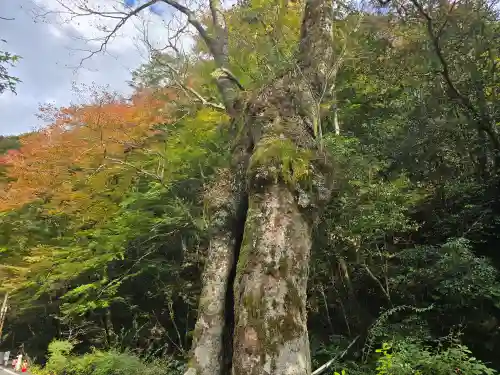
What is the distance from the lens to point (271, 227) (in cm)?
418

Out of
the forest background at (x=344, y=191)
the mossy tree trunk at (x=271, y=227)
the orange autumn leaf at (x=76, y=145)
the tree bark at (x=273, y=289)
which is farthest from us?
the orange autumn leaf at (x=76, y=145)

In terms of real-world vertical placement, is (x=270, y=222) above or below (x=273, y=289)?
above

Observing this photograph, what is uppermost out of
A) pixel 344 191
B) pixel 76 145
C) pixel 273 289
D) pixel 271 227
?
pixel 76 145

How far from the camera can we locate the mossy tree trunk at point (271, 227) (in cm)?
364

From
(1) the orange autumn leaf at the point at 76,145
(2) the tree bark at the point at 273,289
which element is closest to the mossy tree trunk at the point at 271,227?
(2) the tree bark at the point at 273,289

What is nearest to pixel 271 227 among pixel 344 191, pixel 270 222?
pixel 270 222

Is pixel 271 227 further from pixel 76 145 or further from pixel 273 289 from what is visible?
pixel 76 145

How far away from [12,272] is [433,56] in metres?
14.8

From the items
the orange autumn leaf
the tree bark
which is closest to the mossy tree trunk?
the tree bark

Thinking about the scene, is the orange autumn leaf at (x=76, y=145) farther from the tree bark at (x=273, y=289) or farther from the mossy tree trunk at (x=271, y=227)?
the tree bark at (x=273, y=289)

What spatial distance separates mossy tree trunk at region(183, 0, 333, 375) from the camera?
11.9 ft

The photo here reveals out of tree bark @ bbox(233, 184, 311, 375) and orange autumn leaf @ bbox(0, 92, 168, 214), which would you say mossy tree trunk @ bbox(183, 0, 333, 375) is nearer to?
tree bark @ bbox(233, 184, 311, 375)

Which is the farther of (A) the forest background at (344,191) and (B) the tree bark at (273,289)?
(A) the forest background at (344,191)

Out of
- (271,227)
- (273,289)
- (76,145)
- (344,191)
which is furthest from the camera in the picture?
(76,145)
